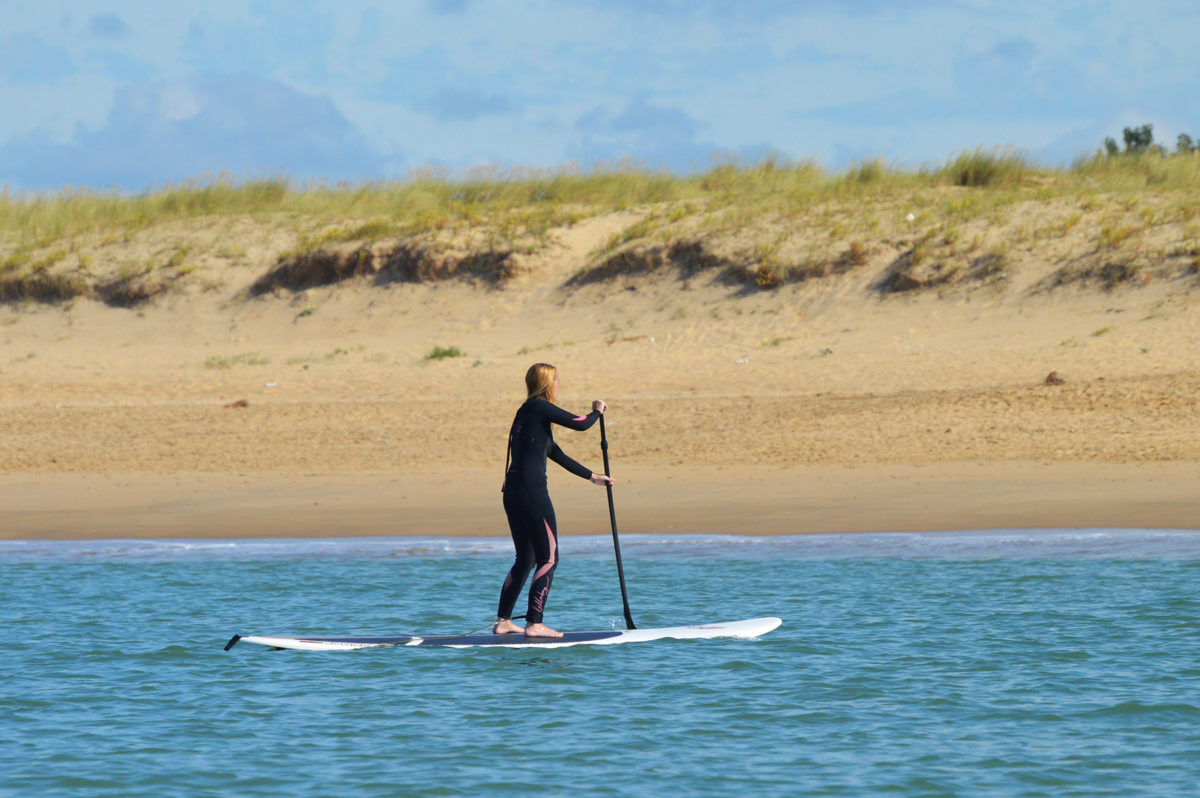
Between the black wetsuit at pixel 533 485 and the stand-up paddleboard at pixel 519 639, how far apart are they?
0.39 metres

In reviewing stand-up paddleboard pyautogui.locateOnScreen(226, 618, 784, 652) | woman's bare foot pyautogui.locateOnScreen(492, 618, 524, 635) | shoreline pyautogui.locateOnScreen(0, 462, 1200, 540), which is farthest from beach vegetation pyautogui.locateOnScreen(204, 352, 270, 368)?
woman's bare foot pyautogui.locateOnScreen(492, 618, 524, 635)

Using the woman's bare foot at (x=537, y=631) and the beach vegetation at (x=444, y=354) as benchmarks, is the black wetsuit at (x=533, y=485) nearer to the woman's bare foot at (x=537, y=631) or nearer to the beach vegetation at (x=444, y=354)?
→ the woman's bare foot at (x=537, y=631)

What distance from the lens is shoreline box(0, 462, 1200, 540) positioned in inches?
524

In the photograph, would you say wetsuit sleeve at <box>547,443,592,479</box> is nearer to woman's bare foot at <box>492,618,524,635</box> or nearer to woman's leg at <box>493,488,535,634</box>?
woman's leg at <box>493,488,535,634</box>

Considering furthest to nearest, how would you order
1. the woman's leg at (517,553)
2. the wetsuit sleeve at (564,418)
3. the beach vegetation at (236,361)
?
the beach vegetation at (236,361) → the woman's leg at (517,553) → the wetsuit sleeve at (564,418)

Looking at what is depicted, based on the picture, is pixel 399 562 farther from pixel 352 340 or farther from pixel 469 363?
pixel 352 340

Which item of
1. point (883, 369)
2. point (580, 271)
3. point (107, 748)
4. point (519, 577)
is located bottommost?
point (107, 748)

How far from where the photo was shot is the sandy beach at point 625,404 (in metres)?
14.2

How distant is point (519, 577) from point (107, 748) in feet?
8.35

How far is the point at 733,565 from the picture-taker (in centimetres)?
1167

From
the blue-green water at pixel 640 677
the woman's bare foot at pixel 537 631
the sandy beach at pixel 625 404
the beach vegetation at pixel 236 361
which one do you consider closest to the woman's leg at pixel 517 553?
the woman's bare foot at pixel 537 631

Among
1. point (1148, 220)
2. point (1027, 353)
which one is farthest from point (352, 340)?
point (1148, 220)

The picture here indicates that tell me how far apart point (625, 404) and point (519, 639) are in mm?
10379

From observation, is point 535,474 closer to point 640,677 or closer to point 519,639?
point 519,639
